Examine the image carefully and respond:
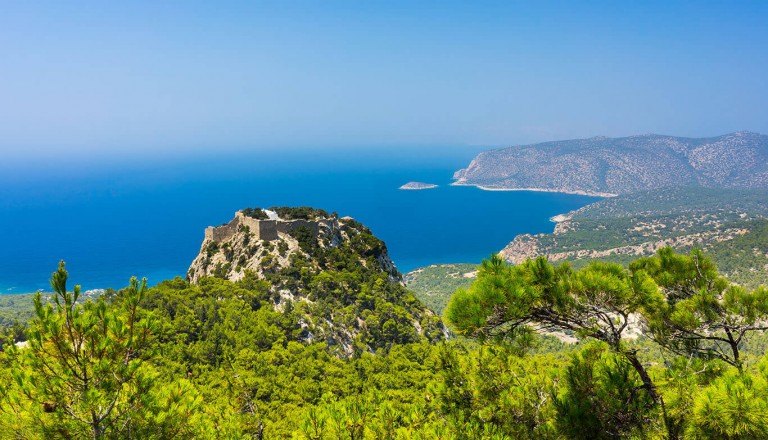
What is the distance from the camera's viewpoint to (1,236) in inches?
4323

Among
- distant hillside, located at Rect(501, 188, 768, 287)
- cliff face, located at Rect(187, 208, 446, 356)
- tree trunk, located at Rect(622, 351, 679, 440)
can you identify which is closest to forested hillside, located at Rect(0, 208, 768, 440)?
tree trunk, located at Rect(622, 351, 679, 440)

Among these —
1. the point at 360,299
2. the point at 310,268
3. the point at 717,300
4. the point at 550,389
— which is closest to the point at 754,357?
the point at 717,300

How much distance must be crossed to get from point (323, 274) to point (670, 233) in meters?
102

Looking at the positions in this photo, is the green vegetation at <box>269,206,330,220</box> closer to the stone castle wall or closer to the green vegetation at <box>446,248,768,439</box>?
the stone castle wall

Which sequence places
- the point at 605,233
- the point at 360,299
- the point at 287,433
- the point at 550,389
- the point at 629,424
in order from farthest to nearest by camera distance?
1. the point at 605,233
2. the point at 360,299
3. the point at 287,433
4. the point at 550,389
5. the point at 629,424

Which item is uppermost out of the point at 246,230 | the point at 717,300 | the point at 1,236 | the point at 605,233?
the point at 717,300

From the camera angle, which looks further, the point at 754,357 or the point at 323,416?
the point at 323,416

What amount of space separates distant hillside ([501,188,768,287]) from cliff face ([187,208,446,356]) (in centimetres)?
2205

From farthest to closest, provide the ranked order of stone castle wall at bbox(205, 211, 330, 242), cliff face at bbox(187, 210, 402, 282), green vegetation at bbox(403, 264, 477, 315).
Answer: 1. green vegetation at bbox(403, 264, 477, 315)
2. stone castle wall at bbox(205, 211, 330, 242)
3. cliff face at bbox(187, 210, 402, 282)

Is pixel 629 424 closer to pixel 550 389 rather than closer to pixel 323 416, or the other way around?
pixel 550 389

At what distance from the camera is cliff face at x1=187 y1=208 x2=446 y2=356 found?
82.9ft

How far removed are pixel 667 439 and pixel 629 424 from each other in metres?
0.40

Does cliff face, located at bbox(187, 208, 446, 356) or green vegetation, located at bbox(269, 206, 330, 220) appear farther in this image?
green vegetation, located at bbox(269, 206, 330, 220)

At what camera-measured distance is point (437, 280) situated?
263ft
